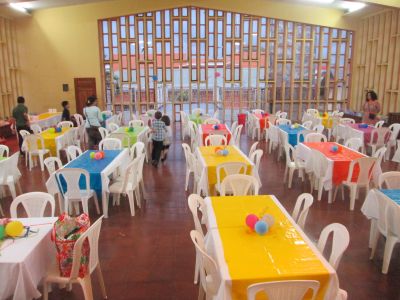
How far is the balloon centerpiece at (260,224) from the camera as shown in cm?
296

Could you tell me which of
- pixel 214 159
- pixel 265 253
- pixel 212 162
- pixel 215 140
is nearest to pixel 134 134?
pixel 215 140

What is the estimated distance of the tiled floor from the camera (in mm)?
3572

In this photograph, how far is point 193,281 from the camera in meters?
3.72

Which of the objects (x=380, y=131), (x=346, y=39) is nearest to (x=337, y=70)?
(x=346, y=39)

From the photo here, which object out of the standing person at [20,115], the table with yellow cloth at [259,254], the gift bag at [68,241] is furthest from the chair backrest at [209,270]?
the standing person at [20,115]

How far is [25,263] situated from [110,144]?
4.70m

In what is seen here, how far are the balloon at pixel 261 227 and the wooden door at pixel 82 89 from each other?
12.3 metres

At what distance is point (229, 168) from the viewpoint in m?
5.10

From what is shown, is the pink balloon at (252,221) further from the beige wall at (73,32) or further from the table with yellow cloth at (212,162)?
the beige wall at (73,32)

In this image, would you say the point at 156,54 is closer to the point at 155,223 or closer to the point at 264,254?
the point at 155,223

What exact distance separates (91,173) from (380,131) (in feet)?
21.3

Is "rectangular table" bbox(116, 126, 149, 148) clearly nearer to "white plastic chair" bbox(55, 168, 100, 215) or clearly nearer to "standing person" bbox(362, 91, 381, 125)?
"white plastic chair" bbox(55, 168, 100, 215)

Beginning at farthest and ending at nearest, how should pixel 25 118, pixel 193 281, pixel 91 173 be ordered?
pixel 25 118 < pixel 91 173 < pixel 193 281

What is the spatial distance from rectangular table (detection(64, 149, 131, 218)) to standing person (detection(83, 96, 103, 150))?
2.33 m
